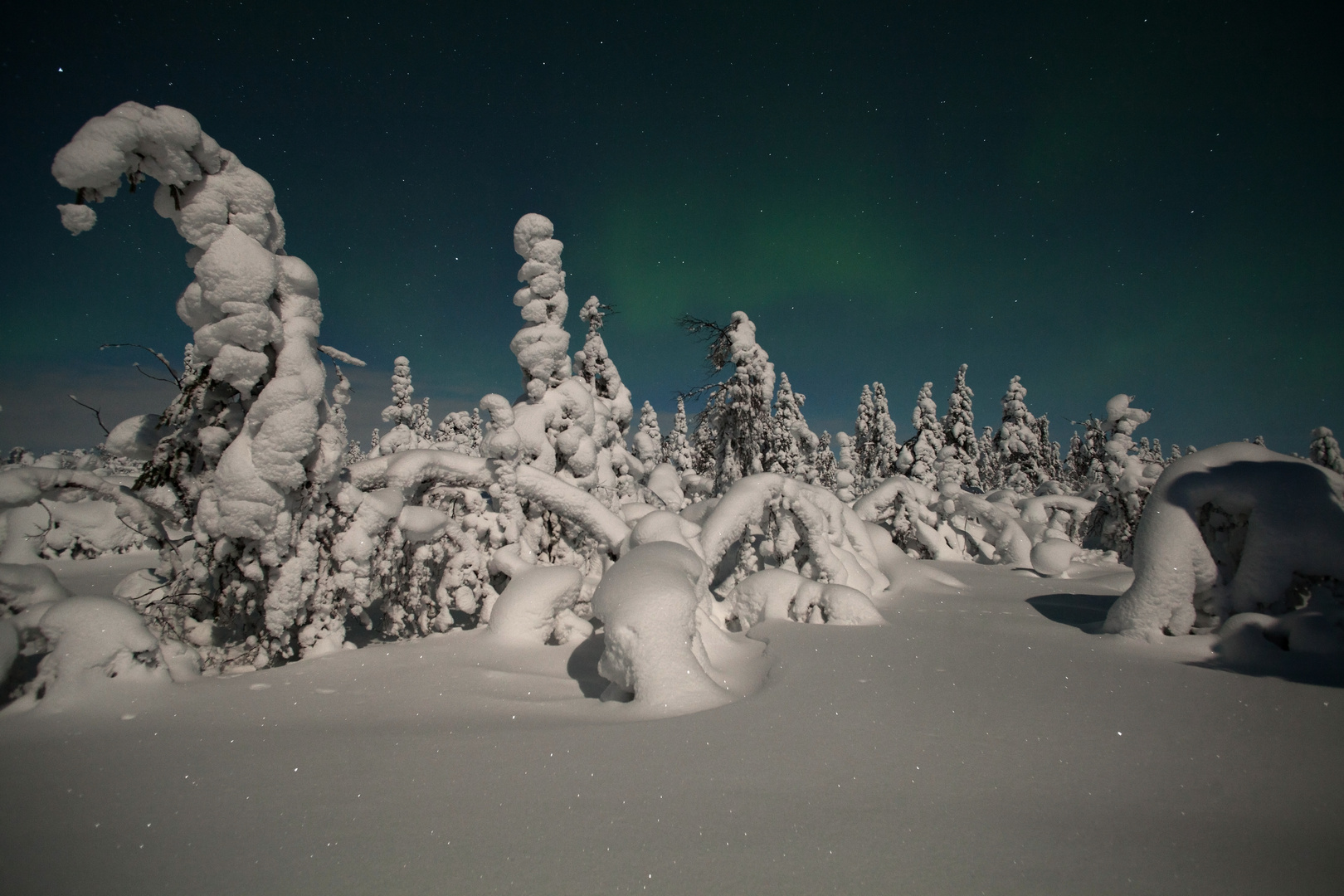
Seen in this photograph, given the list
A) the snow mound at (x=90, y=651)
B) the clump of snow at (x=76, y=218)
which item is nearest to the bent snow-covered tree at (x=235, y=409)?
the clump of snow at (x=76, y=218)

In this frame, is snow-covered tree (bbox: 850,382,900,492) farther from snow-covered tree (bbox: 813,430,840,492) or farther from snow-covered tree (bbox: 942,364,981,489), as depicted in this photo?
snow-covered tree (bbox: 813,430,840,492)

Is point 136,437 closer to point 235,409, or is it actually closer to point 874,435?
point 235,409

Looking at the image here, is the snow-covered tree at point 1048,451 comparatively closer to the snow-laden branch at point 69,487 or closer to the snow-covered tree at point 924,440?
the snow-covered tree at point 924,440

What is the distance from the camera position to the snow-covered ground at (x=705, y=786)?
1.91 meters

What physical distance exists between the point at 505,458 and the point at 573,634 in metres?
2.52

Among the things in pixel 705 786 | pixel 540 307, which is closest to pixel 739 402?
pixel 540 307

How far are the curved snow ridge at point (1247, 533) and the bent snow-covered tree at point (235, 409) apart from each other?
776 centimetres

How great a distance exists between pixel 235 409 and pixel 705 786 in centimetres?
537

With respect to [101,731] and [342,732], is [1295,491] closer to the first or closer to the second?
[342,732]

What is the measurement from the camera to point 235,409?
4992mm

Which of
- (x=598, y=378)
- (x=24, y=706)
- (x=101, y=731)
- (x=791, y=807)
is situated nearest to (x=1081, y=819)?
(x=791, y=807)

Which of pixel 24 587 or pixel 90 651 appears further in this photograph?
pixel 24 587

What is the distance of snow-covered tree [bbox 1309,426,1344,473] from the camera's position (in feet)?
80.6

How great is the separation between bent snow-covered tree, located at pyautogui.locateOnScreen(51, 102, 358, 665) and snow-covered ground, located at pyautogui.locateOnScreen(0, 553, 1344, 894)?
134 centimetres
